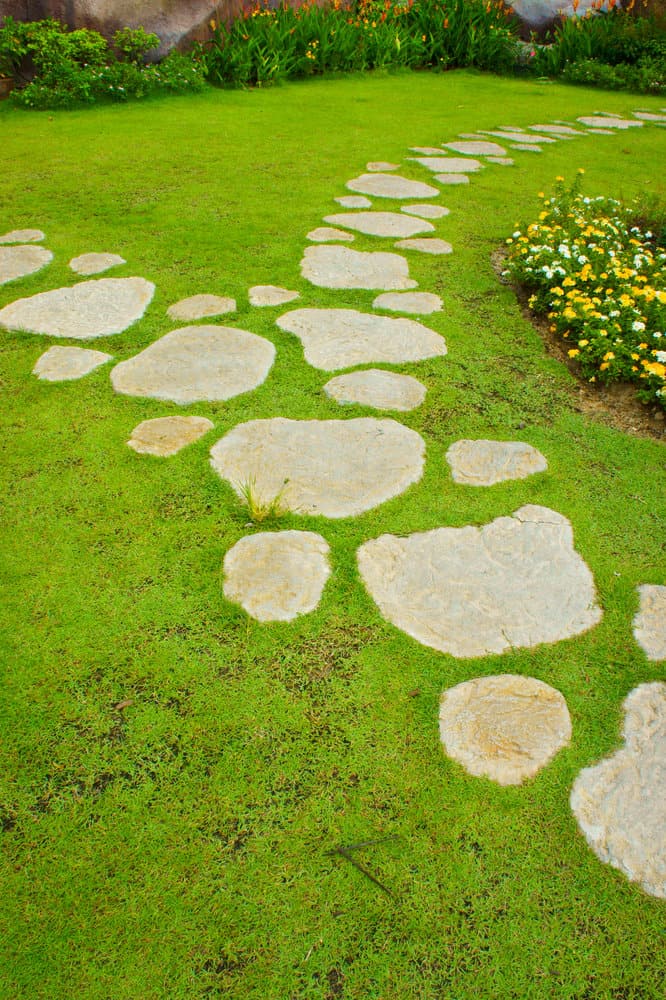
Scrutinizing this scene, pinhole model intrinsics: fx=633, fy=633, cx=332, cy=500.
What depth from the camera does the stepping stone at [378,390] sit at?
253cm

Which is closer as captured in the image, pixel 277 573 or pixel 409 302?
pixel 277 573

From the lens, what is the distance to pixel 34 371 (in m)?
2.64

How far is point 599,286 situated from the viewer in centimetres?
317

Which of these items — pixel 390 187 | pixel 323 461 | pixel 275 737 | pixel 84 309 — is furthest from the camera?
pixel 390 187

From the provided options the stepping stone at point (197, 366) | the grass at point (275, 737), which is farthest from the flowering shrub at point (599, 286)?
the stepping stone at point (197, 366)

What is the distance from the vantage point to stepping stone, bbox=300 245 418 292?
3.43 metres

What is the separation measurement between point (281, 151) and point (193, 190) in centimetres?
145

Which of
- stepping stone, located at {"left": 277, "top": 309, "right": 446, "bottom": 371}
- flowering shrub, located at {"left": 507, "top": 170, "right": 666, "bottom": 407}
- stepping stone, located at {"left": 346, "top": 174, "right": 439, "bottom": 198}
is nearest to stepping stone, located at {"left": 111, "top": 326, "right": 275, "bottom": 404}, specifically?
stepping stone, located at {"left": 277, "top": 309, "right": 446, "bottom": 371}

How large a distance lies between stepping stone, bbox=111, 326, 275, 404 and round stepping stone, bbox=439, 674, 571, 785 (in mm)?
1523

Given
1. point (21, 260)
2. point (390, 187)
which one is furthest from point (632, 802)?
point (390, 187)

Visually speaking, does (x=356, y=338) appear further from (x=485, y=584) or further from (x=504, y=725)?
(x=504, y=725)

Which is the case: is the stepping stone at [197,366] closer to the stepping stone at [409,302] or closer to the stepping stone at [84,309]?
the stepping stone at [84,309]

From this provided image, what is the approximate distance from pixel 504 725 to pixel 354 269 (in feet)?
9.20

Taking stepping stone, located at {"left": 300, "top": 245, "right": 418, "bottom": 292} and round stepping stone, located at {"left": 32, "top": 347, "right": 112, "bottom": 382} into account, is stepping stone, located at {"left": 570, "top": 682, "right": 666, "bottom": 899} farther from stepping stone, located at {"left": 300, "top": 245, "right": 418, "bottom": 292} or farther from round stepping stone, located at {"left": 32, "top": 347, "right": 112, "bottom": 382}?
stepping stone, located at {"left": 300, "top": 245, "right": 418, "bottom": 292}
